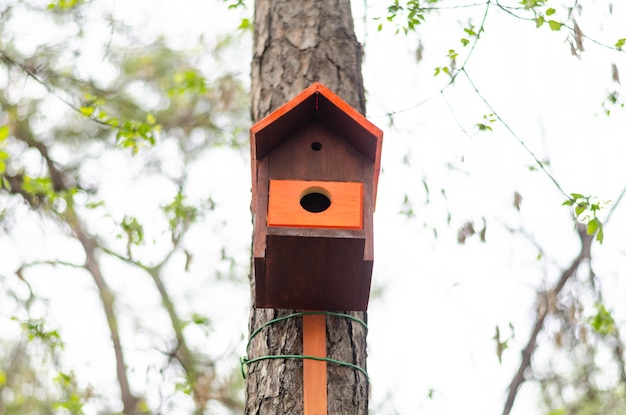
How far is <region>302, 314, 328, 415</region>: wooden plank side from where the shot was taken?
2348 millimetres

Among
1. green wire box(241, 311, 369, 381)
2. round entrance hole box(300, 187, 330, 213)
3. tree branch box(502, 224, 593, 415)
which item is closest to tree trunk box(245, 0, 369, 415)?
green wire box(241, 311, 369, 381)

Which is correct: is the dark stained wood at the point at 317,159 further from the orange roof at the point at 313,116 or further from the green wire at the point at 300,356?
the green wire at the point at 300,356

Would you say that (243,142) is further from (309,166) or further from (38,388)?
(309,166)

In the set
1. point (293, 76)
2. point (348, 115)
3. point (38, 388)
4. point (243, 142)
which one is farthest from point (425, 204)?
point (38, 388)

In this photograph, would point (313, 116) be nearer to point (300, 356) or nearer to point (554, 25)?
point (300, 356)

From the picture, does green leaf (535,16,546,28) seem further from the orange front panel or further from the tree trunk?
the orange front panel

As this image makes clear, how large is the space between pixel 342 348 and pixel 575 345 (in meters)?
2.93

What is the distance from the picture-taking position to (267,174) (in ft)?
8.04

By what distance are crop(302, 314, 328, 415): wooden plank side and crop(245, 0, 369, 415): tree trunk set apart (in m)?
0.05

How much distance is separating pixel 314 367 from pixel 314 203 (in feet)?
1.70

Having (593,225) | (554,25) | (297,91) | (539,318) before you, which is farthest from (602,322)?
(297,91)

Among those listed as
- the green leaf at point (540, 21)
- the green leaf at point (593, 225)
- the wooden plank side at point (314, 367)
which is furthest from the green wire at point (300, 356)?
the green leaf at point (540, 21)

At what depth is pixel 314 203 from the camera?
251 centimetres

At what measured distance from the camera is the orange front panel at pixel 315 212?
230cm
